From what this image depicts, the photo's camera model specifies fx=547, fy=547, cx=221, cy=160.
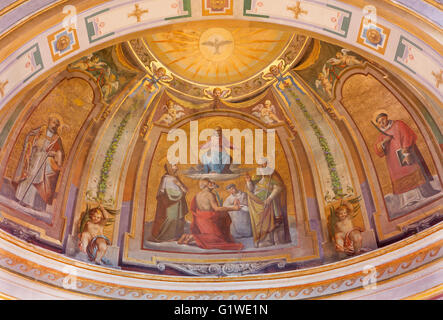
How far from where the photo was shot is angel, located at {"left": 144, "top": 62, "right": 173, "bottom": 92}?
13.0 metres

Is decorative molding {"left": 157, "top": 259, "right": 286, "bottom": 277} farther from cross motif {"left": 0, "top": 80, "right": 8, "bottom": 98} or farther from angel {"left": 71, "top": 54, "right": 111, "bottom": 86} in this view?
cross motif {"left": 0, "top": 80, "right": 8, "bottom": 98}

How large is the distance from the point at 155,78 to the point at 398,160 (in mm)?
5924

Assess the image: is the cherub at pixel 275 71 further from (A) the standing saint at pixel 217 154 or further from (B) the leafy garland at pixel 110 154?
(B) the leafy garland at pixel 110 154

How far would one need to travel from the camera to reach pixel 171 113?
44.6ft

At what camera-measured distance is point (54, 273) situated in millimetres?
11297

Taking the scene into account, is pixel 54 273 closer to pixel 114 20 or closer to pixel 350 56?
pixel 114 20

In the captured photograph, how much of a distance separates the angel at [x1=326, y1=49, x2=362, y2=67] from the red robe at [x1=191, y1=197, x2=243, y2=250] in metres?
4.59

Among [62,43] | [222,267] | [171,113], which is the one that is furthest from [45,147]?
[222,267]

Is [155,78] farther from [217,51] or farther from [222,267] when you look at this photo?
[222,267]

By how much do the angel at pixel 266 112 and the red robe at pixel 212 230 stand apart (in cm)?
256

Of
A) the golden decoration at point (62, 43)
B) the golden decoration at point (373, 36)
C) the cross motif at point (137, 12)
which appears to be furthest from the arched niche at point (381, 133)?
the golden decoration at point (62, 43)

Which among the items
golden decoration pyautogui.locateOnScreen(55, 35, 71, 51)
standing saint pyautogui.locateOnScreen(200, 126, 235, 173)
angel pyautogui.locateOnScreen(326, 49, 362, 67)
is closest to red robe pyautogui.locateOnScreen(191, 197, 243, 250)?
standing saint pyautogui.locateOnScreen(200, 126, 235, 173)

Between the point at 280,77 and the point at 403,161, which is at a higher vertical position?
the point at 280,77

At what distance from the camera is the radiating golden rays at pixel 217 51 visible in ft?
41.3
